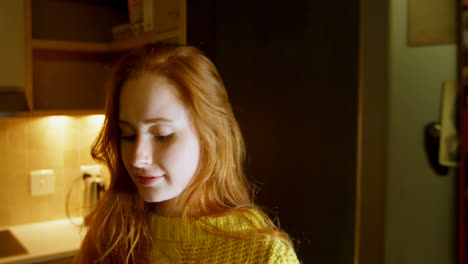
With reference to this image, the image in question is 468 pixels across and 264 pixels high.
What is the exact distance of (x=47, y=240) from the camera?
2.16m

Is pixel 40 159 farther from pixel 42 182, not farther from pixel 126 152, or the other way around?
pixel 126 152

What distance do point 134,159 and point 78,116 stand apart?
1674 millimetres

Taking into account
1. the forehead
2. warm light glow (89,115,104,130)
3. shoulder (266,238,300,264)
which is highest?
the forehead

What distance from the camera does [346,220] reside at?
45.0 inches

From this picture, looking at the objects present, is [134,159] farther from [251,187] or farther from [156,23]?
[156,23]

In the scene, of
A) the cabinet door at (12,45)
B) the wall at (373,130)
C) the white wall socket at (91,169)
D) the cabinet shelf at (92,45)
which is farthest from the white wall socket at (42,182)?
the wall at (373,130)

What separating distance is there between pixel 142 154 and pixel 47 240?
1470mm

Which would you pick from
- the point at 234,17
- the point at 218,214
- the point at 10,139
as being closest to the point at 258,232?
the point at 218,214

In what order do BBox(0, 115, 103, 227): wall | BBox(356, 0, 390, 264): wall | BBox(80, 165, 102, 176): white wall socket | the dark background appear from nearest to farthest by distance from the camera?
BBox(356, 0, 390, 264): wall, the dark background, BBox(0, 115, 103, 227): wall, BBox(80, 165, 102, 176): white wall socket

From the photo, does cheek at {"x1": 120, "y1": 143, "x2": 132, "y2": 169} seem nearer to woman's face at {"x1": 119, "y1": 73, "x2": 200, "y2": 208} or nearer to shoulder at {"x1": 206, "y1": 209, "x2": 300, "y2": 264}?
woman's face at {"x1": 119, "y1": 73, "x2": 200, "y2": 208}

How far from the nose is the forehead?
0.14 ft

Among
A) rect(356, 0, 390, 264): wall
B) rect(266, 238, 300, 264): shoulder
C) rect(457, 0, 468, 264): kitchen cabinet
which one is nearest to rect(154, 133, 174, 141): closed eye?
rect(266, 238, 300, 264): shoulder

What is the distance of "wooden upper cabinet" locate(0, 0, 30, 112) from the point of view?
2039 mm

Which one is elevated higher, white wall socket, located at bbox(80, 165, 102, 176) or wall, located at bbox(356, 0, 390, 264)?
wall, located at bbox(356, 0, 390, 264)
